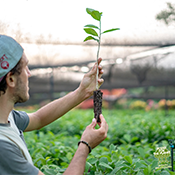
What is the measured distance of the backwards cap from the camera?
934 mm

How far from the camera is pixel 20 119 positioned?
4.46 feet

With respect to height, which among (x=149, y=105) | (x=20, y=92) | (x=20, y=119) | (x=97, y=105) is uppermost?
(x=20, y=92)

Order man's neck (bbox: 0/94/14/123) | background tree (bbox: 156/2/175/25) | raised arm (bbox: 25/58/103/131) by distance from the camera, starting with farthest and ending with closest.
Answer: background tree (bbox: 156/2/175/25) → raised arm (bbox: 25/58/103/131) → man's neck (bbox: 0/94/14/123)

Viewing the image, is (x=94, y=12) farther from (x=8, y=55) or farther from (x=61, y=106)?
(x=61, y=106)

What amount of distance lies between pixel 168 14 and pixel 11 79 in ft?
5.16

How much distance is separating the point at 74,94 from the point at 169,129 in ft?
5.03

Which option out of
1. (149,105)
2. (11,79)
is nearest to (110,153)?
(11,79)

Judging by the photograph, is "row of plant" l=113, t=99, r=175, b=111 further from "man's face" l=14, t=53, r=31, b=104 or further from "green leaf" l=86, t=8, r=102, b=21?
"man's face" l=14, t=53, r=31, b=104

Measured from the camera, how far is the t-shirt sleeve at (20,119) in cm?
134

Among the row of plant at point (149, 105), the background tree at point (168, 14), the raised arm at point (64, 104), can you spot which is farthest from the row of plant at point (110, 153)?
the row of plant at point (149, 105)

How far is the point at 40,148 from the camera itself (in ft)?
6.13

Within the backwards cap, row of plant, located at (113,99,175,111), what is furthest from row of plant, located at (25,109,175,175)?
row of plant, located at (113,99,175,111)

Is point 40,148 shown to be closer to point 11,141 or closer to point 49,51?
point 11,141

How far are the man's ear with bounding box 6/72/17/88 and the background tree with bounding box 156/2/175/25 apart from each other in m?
1.54
